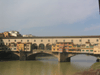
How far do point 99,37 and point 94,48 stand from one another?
24.6 ft

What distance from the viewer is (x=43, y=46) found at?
152 ft

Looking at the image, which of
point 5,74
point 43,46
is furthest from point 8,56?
point 5,74

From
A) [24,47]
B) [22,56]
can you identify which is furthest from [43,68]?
[24,47]

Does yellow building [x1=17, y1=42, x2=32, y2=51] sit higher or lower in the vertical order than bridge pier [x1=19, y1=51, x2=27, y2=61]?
higher

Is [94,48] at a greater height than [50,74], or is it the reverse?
[94,48]

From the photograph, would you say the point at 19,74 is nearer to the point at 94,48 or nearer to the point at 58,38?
the point at 94,48

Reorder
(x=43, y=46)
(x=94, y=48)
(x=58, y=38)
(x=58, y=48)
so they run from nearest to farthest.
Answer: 1. (x=94, y=48)
2. (x=58, y=48)
3. (x=58, y=38)
4. (x=43, y=46)

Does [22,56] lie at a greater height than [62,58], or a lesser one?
greater

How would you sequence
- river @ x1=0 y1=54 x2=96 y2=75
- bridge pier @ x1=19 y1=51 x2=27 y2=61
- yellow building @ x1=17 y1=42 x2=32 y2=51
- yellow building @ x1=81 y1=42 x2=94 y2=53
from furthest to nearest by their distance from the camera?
1. yellow building @ x1=17 y1=42 x2=32 y2=51
2. bridge pier @ x1=19 y1=51 x2=27 y2=61
3. yellow building @ x1=81 y1=42 x2=94 y2=53
4. river @ x1=0 y1=54 x2=96 y2=75

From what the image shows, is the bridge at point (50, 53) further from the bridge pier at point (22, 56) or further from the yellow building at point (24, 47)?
the yellow building at point (24, 47)

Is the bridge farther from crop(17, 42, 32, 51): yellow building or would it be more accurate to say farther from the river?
the river

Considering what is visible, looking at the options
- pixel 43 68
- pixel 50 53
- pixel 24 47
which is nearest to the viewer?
pixel 43 68

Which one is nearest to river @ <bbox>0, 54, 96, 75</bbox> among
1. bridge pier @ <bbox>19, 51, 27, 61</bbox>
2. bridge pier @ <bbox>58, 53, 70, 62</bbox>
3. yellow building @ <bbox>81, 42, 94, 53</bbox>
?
bridge pier @ <bbox>58, 53, 70, 62</bbox>

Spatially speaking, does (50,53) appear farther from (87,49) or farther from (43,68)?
(43,68)
